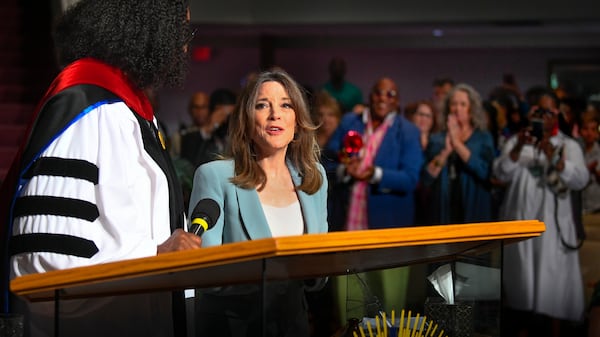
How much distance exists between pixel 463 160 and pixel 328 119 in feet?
3.65

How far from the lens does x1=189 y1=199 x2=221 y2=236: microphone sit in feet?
9.20

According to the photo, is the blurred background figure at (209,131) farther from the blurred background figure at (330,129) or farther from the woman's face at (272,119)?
the woman's face at (272,119)

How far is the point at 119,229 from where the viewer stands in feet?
9.32

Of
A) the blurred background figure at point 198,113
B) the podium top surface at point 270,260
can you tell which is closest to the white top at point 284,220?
the podium top surface at point 270,260

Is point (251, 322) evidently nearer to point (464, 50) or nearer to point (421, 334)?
point (421, 334)

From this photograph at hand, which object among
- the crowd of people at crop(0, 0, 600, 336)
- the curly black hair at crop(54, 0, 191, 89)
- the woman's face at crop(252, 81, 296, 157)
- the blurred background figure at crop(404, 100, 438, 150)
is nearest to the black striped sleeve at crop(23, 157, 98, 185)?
the crowd of people at crop(0, 0, 600, 336)

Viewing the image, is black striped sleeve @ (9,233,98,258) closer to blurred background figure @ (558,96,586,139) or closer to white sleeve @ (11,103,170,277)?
white sleeve @ (11,103,170,277)

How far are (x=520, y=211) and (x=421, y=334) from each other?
4.44 meters

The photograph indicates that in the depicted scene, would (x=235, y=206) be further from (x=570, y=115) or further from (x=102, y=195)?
(x=570, y=115)

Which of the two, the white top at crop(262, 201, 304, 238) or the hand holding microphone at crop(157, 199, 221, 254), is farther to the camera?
the white top at crop(262, 201, 304, 238)

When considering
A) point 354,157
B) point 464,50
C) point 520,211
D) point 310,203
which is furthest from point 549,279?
point 464,50

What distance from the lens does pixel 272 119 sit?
3943 millimetres

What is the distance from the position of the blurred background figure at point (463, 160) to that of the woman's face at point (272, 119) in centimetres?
356

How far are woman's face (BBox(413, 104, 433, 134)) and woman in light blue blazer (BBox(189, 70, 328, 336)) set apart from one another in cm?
488
